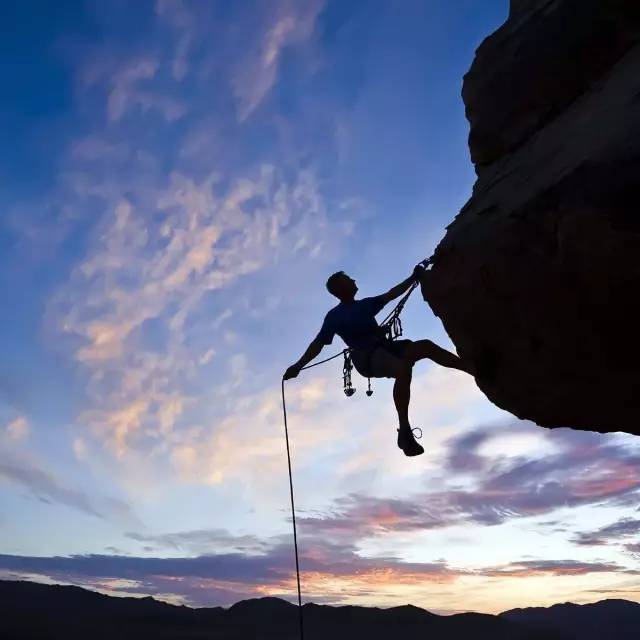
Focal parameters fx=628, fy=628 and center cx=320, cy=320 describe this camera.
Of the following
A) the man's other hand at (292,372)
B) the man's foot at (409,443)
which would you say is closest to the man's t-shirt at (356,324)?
the man's other hand at (292,372)

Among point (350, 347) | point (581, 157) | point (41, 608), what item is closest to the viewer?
point (581, 157)

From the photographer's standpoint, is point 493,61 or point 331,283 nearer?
point 493,61

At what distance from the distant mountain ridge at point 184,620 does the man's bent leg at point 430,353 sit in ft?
347

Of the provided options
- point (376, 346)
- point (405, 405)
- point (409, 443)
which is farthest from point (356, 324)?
point (409, 443)

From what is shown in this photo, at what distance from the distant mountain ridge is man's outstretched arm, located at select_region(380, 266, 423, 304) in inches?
4161

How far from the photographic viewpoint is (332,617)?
5812 inches

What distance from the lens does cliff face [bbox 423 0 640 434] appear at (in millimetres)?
5000

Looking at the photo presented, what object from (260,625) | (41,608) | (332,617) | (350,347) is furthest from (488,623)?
(350,347)

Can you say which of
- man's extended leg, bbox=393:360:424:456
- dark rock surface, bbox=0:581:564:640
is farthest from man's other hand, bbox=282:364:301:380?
dark rock surface, bbox=0:581:564:640

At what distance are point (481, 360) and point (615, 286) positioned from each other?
1893 mm

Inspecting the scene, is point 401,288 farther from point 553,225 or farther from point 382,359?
point 553,225

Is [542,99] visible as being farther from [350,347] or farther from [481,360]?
[350,347]

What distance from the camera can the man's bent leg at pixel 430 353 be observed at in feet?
24.1

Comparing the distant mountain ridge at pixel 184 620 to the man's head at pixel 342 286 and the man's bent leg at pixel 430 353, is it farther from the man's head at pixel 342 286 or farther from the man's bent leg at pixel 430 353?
the man's bent leg at pixel 430 353
